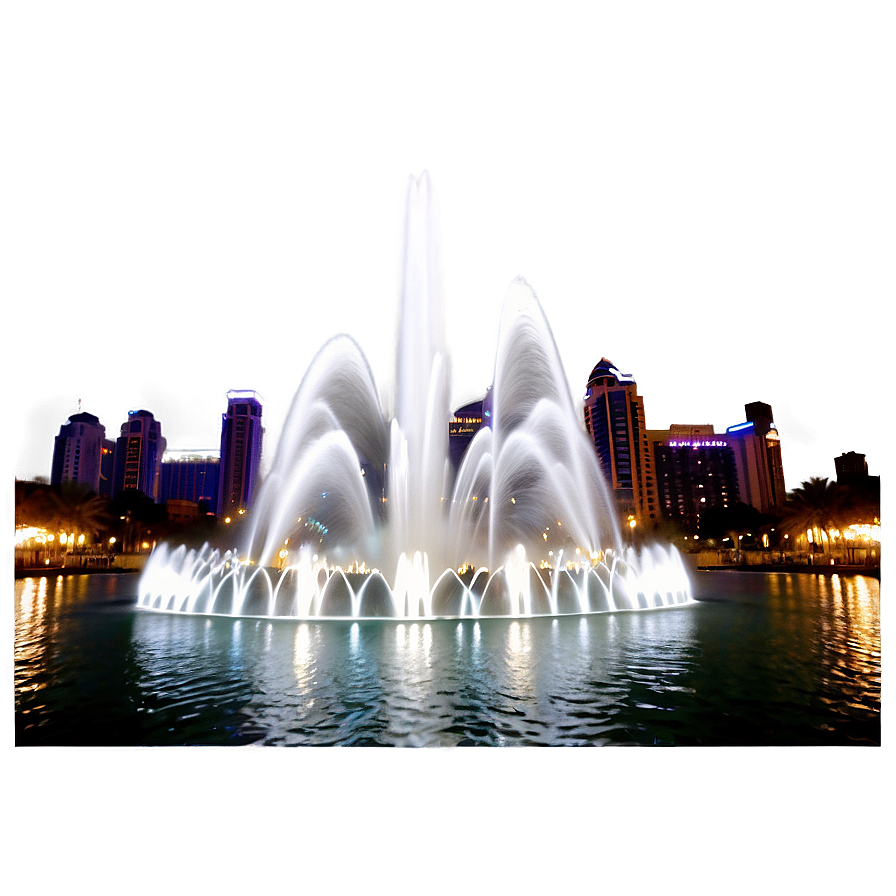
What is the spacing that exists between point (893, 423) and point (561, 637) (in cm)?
674

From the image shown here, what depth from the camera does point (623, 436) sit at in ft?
432

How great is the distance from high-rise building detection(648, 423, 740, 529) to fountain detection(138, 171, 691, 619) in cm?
12487

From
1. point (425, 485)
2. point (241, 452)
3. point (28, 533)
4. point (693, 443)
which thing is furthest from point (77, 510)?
point (693, 443)

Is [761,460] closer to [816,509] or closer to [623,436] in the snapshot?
[623,436]

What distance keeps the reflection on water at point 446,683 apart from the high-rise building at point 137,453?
35688 mm

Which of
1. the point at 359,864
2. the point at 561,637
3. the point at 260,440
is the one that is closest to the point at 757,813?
the point at 359,864

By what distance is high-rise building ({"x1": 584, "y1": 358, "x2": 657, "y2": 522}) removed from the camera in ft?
429

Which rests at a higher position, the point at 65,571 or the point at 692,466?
the point at 692,466

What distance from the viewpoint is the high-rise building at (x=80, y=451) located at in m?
21.3

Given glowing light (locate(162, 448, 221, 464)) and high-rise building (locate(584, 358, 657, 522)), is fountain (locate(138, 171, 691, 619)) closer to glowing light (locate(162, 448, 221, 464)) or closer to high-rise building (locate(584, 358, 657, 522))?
glowing light (locate(162, 448, 221, 464))

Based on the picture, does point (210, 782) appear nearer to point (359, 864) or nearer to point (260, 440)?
point (359, 864)

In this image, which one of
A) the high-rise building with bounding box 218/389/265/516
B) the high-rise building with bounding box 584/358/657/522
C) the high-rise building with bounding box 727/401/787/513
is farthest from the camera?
the high-rise building with bounding box 584/358/657/522

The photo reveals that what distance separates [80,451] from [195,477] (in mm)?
62424

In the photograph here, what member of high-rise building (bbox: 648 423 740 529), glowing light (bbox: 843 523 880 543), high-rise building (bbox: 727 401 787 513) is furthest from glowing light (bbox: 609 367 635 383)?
glowing light (bbox: 843 523 880 543)
